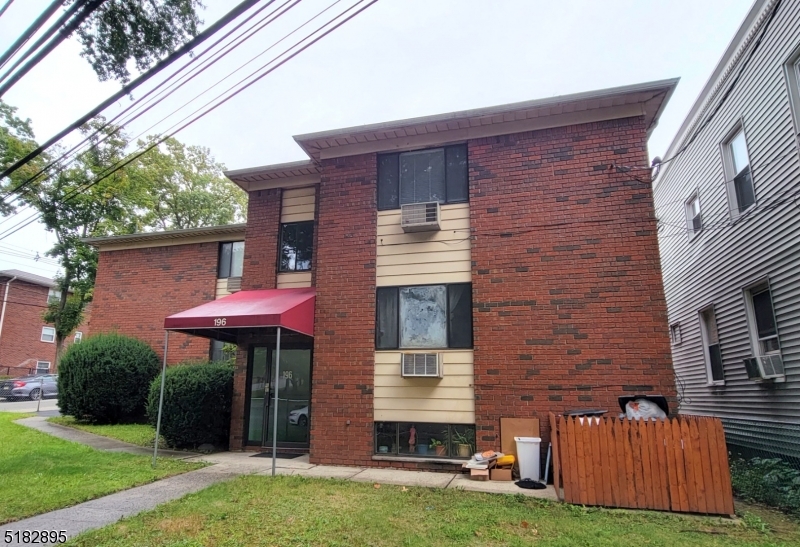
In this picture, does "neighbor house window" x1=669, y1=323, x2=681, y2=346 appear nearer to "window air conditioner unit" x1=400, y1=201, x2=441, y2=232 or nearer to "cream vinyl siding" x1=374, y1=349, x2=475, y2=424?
"cream vinyl siding" x1=374, y1=349, x2=475, y2=424

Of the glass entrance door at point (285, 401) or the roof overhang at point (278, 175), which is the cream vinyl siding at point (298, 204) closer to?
the roof overhang at point (278, 175)

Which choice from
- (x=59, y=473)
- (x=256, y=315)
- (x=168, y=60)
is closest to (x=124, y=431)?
(x=59, y=473)

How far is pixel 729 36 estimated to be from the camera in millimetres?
8898

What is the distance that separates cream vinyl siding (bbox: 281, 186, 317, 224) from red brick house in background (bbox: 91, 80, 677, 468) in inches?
29.7

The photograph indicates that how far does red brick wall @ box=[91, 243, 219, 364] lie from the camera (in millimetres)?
14164

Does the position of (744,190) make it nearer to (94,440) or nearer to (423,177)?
(423,177)

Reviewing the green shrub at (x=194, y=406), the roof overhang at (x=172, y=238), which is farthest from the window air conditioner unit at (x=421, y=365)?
the roof overhang at (x=172, y=238)

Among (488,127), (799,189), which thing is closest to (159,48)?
(488,127)

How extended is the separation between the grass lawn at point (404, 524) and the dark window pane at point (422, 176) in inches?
196

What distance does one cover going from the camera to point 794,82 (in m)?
7.39

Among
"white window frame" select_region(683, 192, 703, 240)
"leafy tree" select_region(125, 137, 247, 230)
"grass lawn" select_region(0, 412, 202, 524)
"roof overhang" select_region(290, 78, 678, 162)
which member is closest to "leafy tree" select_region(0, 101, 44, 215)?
"leafy tree" select_region(125, 137, 247, 230)

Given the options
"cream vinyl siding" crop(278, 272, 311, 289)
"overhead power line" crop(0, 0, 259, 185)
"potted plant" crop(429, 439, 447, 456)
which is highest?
"overhead power line" crop(0, 0, 259, 185)

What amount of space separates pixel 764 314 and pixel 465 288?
18.2ft

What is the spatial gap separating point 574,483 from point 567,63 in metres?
7.76
